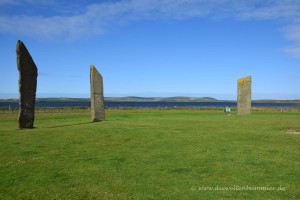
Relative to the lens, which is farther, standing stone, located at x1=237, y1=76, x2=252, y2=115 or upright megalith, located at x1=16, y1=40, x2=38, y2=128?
standing stone, located at x1=237, y1=76, x2=252, y2=115

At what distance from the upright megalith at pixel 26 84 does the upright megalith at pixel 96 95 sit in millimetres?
5723

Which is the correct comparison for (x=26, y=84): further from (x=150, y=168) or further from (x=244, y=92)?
(x=244, y=92)

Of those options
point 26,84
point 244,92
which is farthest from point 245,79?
point 26,84

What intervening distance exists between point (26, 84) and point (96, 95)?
23.8 feet

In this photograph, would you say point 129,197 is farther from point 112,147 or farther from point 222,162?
point 112,147

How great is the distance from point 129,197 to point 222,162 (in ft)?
16.8

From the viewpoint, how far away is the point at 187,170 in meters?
12.3

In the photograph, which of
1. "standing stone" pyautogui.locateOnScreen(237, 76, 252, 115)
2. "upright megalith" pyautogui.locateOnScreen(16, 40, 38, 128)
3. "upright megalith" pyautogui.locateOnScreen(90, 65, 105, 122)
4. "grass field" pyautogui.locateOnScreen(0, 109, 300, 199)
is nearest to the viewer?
"grass field" pyautogui.locateOnScreen(0, 109, 300, 199)

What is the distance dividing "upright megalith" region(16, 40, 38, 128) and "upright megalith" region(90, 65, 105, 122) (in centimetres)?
572

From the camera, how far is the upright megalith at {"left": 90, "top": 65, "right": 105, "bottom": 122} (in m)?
31.3

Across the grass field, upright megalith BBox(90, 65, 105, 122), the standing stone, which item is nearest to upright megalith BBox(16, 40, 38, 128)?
upright megalith BBox(90, 65, 105, 122)

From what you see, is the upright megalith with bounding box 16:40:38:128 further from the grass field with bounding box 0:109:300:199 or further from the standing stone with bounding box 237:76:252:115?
the standing stone with bounding box 237:76:252:115

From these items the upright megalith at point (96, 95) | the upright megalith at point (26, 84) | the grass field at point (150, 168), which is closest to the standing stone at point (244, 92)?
the upright megalith at point (96, 95)

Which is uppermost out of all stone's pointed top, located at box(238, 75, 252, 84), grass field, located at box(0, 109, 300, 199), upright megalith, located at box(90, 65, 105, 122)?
stone's pointed top, located at box(238, 75, 252, 84)
